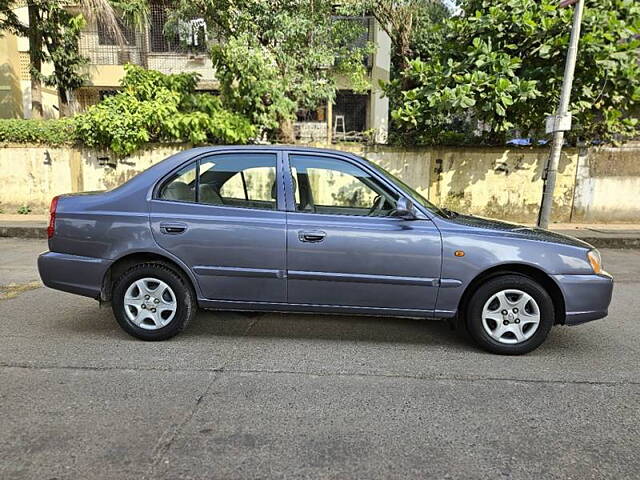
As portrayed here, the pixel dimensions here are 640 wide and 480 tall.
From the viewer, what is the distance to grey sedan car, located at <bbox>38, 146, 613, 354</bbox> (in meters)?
3.85

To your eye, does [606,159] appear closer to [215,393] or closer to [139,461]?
[215,393]

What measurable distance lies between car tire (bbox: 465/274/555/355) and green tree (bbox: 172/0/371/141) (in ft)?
23.4

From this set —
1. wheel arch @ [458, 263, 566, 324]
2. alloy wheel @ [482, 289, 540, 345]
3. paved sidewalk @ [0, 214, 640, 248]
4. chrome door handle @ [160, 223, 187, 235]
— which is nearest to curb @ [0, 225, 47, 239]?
paved sidewalk @ [0, 214, 640, 248]

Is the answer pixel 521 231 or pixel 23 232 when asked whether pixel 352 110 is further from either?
pixel 521 231

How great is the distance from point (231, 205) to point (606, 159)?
9762 millimetres

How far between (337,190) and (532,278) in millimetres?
1786

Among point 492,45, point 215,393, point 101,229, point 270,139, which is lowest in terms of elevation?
point 215,393

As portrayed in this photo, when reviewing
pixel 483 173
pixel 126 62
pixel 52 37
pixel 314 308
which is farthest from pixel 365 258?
pixel 126 62

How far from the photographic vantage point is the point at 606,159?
10664 mm

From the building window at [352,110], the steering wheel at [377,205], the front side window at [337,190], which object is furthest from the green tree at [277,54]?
the building window at [352,110]

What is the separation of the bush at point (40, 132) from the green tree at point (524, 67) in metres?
7.34

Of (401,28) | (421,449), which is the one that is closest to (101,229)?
(421,449)

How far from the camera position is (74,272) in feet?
13.5

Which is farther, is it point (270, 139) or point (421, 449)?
point (270, 139)
